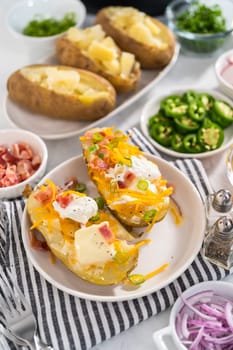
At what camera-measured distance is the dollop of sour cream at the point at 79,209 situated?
4.66ft

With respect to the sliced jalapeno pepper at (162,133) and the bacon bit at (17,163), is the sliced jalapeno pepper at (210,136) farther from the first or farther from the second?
the bacon bit at (17,163)

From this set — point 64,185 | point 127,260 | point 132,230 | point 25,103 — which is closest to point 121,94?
point 25,103

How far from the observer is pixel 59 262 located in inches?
58.6

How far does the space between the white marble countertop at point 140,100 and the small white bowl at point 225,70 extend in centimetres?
9

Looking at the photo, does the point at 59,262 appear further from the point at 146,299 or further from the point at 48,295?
the point at 146,299

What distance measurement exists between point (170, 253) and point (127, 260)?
0.60 ft

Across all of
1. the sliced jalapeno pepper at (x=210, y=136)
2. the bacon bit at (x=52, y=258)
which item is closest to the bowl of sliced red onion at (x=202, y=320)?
the bacon bit at (x=52, y=258)

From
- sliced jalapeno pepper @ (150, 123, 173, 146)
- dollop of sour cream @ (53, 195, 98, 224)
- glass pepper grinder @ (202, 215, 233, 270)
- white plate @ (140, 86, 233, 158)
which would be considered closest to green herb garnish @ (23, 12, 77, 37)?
white plate @ (140, 86, 233, 158)

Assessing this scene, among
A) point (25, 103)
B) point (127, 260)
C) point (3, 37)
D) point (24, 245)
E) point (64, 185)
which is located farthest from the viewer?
point (3, 37)

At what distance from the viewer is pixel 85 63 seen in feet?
6.45

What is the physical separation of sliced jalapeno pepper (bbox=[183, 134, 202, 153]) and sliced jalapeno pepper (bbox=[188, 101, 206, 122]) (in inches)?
2.3

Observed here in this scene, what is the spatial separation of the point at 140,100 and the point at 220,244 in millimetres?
719

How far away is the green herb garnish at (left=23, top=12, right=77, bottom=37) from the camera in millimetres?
2240

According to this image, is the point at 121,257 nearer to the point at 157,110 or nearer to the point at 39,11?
the point at 157,110
